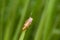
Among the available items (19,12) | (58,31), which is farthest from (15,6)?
(58,31)

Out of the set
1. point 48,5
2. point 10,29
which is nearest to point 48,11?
point 48,5

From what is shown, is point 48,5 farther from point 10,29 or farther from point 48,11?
point 10,29

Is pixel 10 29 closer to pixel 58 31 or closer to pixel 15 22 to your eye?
pixel 15 22
